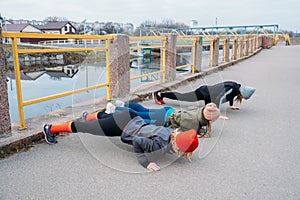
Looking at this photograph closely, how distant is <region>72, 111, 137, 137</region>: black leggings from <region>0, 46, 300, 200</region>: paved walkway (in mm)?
214

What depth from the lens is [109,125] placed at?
3027mm

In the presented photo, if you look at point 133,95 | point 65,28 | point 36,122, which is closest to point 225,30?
point 65,28

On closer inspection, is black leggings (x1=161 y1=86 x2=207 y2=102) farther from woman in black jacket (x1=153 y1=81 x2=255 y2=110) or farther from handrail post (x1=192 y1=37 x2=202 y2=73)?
handrail post (x1=192 y1=37 x2=202 y2=73)

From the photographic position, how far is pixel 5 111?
10.0 feet

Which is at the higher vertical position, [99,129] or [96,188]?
[99,129]

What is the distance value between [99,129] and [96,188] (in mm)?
832

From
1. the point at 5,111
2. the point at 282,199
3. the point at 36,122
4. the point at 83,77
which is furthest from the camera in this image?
the point at 83,77

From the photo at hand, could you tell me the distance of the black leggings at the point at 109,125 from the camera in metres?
2.99

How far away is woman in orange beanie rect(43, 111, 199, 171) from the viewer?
8.63 feet

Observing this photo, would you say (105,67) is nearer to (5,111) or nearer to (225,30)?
(5,111)

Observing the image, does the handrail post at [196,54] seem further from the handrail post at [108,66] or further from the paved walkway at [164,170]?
the paved walkway at [164,170]

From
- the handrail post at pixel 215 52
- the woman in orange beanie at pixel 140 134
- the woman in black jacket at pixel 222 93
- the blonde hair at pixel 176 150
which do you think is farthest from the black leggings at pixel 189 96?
the handrail post at pixel 215 52

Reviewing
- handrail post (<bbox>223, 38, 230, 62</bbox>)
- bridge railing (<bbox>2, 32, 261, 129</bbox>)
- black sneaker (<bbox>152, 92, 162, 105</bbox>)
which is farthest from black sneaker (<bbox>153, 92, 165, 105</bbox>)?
handrail post (<bbox>223, 38, 230, 62</bbox>)

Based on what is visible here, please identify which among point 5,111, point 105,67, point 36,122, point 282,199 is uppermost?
point 105,67
